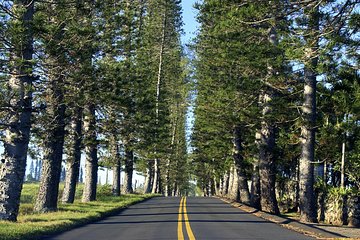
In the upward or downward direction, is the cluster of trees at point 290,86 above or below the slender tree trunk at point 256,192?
above

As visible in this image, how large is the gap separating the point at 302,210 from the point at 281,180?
12.2m

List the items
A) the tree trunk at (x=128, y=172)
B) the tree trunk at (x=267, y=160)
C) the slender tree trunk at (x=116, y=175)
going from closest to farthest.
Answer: the tree trunk at (x=267, y=160)
the slender tree trunk at (x=116, y=175)
the tree trunk at (x=128, y=172)

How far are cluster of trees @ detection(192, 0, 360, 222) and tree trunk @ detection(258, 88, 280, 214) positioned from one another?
0.05 metres

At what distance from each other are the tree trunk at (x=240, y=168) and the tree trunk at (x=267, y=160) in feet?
24.6

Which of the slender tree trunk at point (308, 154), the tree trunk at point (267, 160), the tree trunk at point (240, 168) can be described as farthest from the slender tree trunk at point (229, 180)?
the slender tree trunk at point (308, 154)

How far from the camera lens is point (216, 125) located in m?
32.7

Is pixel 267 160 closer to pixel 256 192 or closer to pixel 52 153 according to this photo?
pixel 256 192

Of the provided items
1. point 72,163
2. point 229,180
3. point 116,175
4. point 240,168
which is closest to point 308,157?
point 72,163

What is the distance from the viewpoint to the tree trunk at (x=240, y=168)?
3138 centimetres

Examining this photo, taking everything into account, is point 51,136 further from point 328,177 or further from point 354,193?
point 328,177

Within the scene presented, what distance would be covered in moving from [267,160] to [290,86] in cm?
397

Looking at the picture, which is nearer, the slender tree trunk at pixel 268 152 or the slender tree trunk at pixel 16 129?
the slender tree trunk at pixel 16 129

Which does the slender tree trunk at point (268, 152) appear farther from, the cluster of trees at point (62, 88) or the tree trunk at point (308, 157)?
the cluster of trees at point (62, 88)

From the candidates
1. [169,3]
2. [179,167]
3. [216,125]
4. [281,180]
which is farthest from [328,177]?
[179,167]
